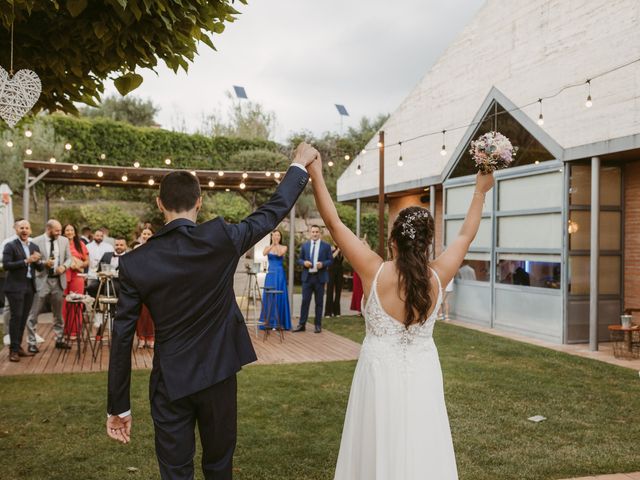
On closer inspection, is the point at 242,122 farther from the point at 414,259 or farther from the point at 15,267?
the point at 414,259

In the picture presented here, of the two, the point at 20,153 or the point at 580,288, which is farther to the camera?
the point at 20,153

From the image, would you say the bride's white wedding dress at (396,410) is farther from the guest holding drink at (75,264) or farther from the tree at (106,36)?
the guest holding drink at (75,264)

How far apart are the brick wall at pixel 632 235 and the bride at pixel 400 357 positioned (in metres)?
8.42

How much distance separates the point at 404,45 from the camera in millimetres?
42969

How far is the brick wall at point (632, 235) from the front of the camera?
33.2 ft

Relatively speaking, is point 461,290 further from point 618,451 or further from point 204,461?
point 204,461

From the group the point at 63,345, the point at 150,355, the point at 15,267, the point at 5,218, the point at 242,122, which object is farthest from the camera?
the point at 242,122

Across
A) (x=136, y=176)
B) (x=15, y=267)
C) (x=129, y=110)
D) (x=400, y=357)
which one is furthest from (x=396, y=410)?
(x=129, y=110)

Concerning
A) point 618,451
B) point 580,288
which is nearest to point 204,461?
point 618,451

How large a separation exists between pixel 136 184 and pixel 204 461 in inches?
446

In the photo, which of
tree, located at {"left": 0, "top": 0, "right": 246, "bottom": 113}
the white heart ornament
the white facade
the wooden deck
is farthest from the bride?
the white facade

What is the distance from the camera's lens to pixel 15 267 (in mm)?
7770

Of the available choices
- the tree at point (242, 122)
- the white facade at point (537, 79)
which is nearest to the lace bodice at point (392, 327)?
the white facade at point (537, 79)

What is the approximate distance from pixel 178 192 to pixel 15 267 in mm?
6226
